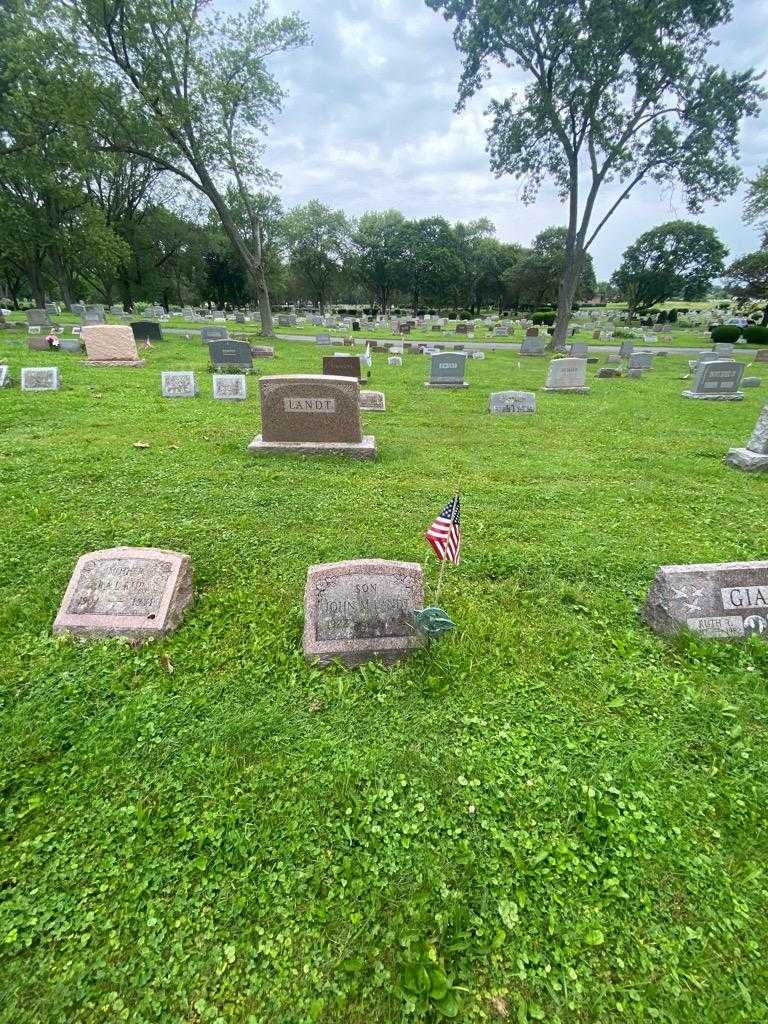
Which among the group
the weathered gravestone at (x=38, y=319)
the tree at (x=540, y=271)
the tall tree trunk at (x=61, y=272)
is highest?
the tree at (x=540, y=271)

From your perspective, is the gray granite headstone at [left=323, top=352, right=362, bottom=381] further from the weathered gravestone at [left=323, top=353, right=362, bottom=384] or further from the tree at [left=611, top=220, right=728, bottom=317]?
the tree at [left=611, top=220, right=728, bottom=317]

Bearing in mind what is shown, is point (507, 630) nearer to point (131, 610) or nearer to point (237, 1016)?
point (237, 1016)

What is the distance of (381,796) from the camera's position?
213 cm

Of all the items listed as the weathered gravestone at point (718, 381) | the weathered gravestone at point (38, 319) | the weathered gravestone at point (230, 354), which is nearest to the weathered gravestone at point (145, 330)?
the weathered gravestone at point (38, 319)

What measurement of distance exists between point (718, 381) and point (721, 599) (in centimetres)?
1228

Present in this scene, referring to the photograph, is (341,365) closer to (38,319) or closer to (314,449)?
(314,449)

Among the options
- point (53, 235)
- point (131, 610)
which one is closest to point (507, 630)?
point (131, 610)

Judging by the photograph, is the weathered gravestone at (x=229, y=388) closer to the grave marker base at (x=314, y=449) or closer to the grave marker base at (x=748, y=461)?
the grave marker base at (x=314, y=449)

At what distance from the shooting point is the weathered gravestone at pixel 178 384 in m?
10.1

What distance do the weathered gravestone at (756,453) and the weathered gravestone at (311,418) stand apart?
16.9ft

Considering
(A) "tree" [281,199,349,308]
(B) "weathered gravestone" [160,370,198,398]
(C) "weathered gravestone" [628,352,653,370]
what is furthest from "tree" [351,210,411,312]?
(B) "weathered gravestone" [160,370,198,398]

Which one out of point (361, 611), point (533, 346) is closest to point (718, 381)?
point (533, 346)

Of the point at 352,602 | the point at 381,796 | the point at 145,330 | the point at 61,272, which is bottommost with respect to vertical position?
the point at 381,796

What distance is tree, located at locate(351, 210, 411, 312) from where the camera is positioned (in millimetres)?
56000
